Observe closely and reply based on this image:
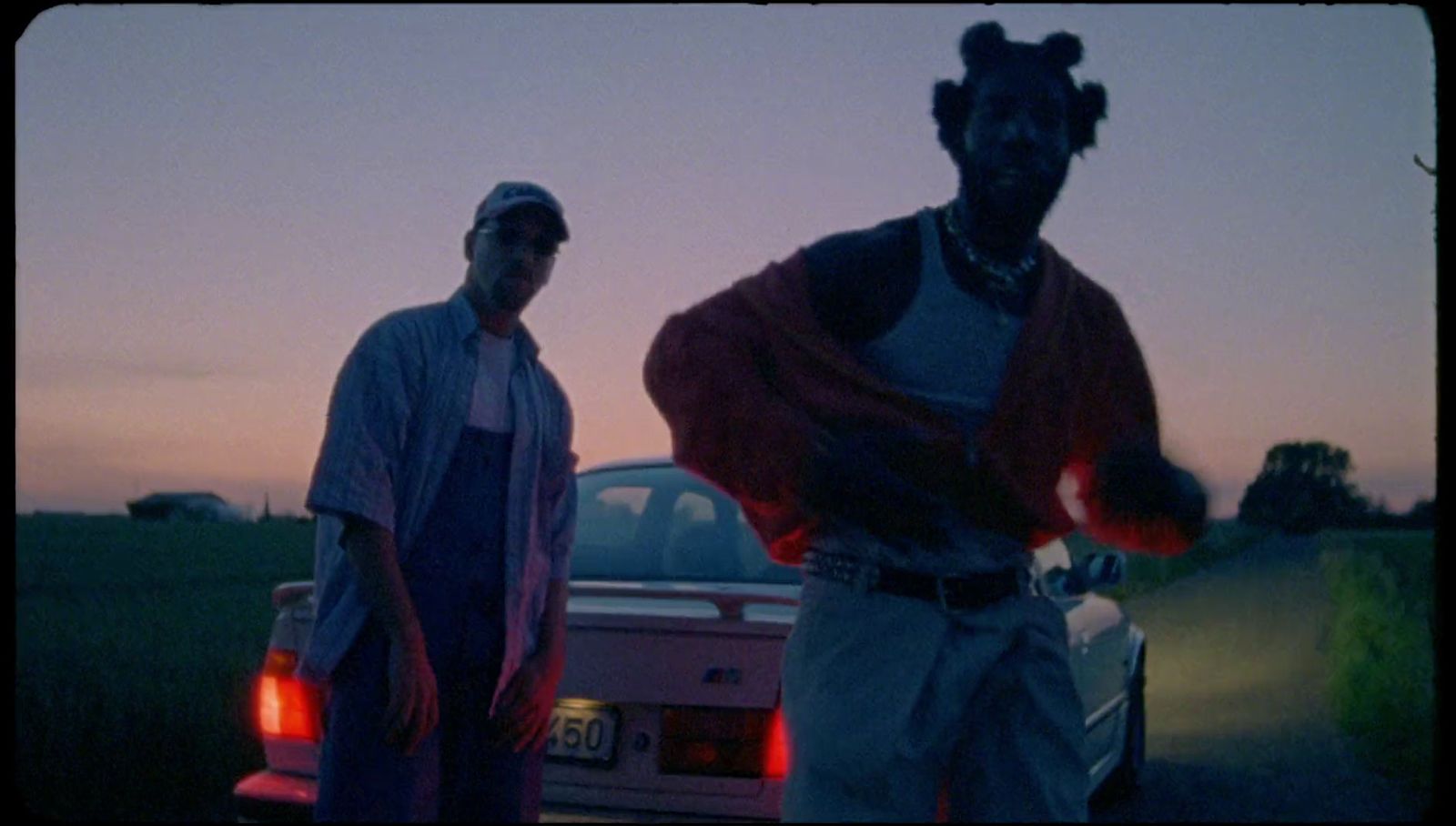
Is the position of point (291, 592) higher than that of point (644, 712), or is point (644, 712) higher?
point (291, 592)

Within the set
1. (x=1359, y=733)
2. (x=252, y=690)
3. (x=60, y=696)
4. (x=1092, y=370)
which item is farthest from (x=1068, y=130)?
(x=1359, y=733)

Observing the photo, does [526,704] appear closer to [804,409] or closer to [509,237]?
[509,237]

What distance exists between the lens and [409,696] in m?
2.65

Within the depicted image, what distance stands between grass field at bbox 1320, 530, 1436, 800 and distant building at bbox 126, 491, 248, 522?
6.52m

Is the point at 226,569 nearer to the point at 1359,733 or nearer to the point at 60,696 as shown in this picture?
the point at 60,696

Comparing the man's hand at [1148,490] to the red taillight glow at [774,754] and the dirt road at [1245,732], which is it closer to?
the red taillight glow at [774,754]

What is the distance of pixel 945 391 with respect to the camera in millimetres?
2217

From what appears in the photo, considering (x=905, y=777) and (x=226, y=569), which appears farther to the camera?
(x=226, y=569)

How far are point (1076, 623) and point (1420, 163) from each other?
2.61 meters

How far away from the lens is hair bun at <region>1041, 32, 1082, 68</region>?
241cm

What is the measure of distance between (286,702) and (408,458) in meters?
1.62

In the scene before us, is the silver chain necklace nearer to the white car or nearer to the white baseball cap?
the white baseball cap

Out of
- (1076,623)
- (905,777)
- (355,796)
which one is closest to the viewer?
(905,777)

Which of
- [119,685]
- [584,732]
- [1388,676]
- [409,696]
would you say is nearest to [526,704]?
[409,696]
